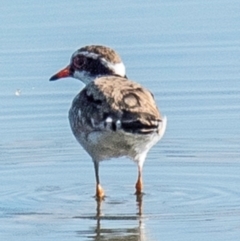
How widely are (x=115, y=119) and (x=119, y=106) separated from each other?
0.48 ft

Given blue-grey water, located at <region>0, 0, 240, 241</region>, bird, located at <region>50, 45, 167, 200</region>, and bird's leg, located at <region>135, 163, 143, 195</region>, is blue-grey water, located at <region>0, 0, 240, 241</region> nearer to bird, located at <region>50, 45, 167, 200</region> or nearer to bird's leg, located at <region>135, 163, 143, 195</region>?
bird's leg, located at <region>135, 163, 143, 195</region>

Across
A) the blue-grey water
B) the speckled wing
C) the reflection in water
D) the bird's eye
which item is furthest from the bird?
the reflection in water

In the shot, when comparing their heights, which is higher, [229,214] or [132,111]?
[132,111]

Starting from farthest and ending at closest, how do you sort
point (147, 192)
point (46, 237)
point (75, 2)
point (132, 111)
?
1. point (75, 2)
2. point (147, 192)
3. point (132, 111)
4. point (46, 237)

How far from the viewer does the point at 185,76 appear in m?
16.5

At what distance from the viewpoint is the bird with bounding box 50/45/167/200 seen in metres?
12.2

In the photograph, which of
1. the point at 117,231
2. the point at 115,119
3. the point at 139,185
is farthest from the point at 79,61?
the point at 117,231

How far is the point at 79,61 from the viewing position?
1409 cm

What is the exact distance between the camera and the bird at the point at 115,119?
1220 centimetres

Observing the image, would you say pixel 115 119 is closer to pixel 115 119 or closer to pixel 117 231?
pixel 115 119

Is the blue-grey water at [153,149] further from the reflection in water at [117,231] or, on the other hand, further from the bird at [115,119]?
the bird at [115,119]

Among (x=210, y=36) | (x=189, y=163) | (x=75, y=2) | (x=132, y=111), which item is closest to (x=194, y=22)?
(x=210, y=36)

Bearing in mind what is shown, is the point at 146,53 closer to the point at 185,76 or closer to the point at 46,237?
the point at 185,76

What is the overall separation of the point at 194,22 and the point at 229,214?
22.8 ft
